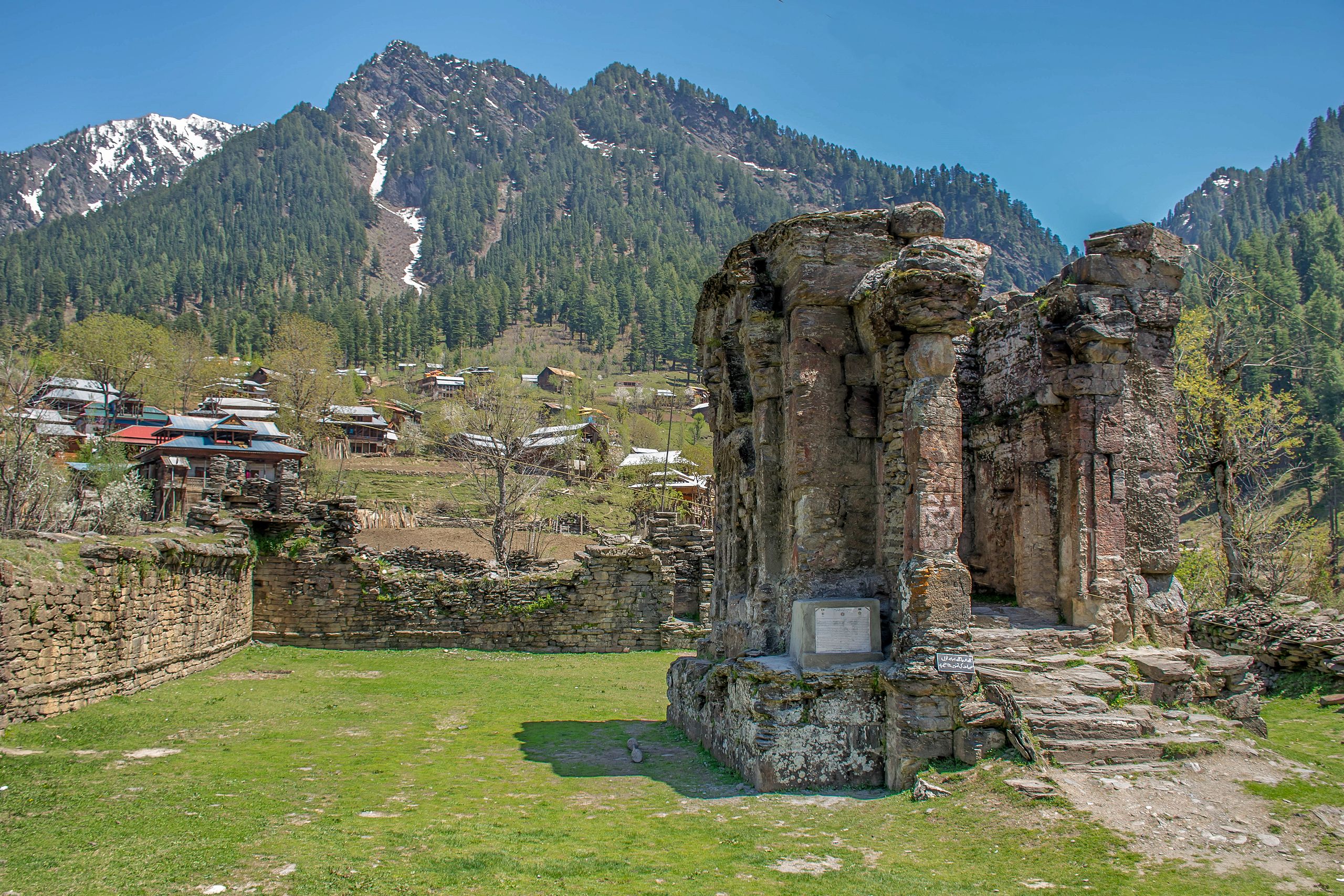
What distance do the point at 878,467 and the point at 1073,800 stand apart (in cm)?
453

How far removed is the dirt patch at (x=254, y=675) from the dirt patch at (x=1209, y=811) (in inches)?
→ 602

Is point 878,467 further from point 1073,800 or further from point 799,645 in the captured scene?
point 1073,800

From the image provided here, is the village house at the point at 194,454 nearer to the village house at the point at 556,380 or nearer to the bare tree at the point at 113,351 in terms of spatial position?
the bare tree at the point at 113,351

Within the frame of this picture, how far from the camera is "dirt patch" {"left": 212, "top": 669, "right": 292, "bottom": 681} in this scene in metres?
17.5

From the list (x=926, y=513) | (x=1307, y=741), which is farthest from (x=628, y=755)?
(x=1307, y=741)

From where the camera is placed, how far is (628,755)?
38.9ft

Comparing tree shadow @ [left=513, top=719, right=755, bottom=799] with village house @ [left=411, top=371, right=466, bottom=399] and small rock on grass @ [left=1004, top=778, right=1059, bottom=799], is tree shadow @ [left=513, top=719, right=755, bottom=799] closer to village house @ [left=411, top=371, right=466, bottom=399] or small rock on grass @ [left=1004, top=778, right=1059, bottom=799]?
small rock on grass @ [left=1004, top=778, right=1059, bottom=799]

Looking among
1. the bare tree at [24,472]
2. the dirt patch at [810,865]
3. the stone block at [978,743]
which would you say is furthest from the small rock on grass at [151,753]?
the bare tree at [24,472]

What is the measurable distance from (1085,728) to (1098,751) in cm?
28

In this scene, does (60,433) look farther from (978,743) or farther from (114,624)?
(978,743)

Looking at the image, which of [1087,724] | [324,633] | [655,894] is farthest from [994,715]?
[324,633]

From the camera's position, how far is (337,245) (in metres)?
187

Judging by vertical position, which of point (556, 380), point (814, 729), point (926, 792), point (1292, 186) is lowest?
point (926, 792)

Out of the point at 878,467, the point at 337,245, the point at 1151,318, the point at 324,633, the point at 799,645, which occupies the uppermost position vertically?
the point at 337,245
